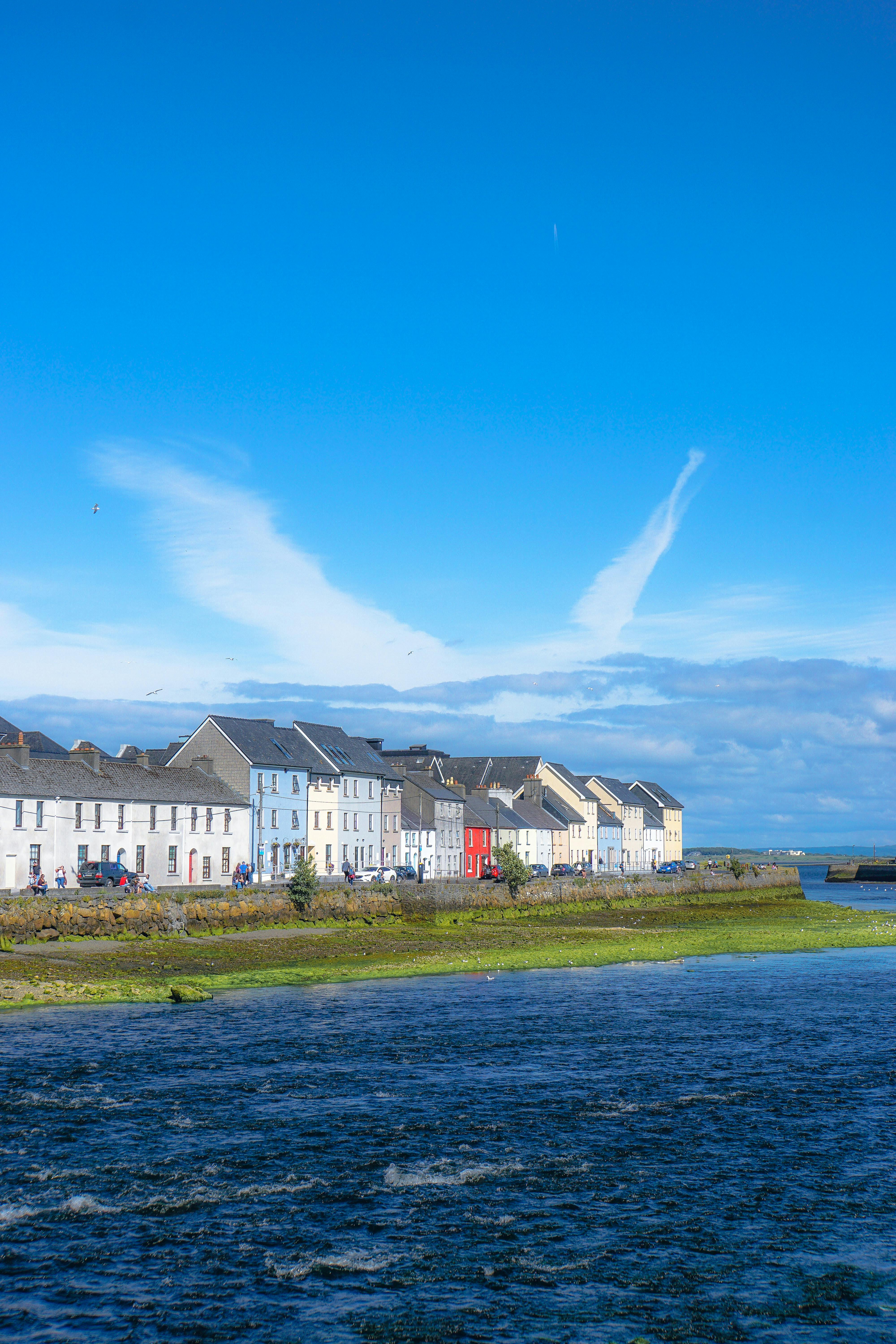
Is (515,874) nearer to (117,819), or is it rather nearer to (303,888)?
(303,888)

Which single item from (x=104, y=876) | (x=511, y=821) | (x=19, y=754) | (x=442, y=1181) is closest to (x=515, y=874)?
(x=104, y=876)

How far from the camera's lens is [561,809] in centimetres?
16750

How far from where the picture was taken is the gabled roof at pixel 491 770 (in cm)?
16100

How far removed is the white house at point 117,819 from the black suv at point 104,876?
243 cm

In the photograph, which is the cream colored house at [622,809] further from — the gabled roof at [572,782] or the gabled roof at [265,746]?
the gabled roof at [265,746]

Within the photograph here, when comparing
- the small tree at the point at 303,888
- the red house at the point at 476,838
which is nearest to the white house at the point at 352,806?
the red house at the point at 476,838

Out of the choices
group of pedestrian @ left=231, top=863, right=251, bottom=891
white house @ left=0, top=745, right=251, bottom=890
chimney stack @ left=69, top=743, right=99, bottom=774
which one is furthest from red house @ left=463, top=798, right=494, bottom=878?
chimney stack @ left=69, top=743, right=99, bottom=774

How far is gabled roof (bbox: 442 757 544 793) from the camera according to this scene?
161000 mm

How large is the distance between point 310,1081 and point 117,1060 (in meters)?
5.01

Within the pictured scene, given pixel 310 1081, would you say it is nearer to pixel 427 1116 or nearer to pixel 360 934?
pixel 427 1116

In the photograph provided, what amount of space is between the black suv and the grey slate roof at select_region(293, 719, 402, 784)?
109 feet

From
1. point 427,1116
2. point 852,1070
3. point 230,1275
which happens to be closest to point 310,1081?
point 427,1116

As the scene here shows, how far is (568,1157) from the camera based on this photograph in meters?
20.2

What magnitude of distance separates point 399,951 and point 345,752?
211 ft
